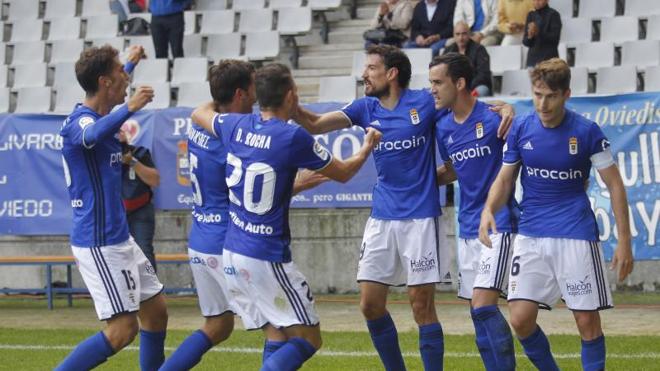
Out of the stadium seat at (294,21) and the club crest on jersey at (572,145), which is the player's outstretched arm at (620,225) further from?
the stadium seat at (294,21)

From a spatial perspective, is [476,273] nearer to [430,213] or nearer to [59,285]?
[430,213]

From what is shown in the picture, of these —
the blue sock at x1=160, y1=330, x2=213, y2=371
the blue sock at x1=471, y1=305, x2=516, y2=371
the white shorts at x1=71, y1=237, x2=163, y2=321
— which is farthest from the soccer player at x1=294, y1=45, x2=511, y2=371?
the white shorts at x1=71, y1=237, x2=163, y2=321

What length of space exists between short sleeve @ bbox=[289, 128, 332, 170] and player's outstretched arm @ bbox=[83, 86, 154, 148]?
1066mm

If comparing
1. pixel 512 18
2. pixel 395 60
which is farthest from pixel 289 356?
pixel 512 18

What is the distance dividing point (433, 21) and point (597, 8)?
83.3 inches

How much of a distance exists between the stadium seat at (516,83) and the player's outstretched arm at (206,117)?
8.27 m

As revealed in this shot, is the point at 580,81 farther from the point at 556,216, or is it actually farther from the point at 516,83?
the point at 556,216

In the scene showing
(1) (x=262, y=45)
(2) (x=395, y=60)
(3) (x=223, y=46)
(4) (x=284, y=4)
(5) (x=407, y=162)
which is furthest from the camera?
(4) (x=284, y=4)

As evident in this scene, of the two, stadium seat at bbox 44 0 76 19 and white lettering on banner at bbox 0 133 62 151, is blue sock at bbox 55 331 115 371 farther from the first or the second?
stadium seat at bbox 44 0 76 19

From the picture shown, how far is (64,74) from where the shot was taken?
63.6 feet

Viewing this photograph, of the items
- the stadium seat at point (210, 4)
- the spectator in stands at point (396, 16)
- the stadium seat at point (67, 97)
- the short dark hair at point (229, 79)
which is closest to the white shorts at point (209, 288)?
the short dark hair at point (229, 79)

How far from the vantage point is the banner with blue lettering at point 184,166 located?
14.3 metres

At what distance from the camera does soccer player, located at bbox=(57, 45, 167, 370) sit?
27.4 feet

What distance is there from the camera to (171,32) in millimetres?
18703
